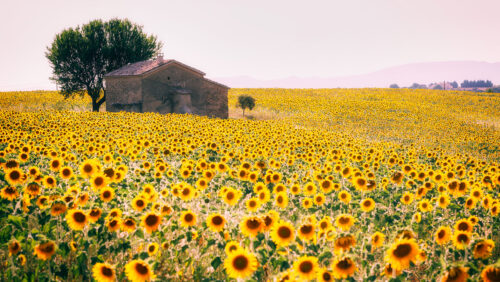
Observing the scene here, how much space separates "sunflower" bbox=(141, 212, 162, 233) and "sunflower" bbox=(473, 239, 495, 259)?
3.16 metres

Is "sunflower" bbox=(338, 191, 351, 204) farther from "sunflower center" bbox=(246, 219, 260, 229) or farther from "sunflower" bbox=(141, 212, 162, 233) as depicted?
"sunflower" bbox=(141, 212, 162, 233)

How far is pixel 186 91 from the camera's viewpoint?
28297 mm

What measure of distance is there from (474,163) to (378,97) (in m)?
51.7

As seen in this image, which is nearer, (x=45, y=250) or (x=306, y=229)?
(x=45, y=250)

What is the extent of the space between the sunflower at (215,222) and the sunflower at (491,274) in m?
2.30

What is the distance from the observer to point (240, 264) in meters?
2.51

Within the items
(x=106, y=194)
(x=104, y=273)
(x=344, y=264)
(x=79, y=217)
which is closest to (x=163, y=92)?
(x=106, y=194)

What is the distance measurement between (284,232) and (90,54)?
3841 cm

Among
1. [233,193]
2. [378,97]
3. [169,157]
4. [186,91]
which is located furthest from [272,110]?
[233,193]

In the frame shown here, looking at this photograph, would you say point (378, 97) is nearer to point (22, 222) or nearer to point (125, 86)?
point (125, 86)

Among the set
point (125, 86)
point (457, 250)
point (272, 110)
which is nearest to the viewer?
point (457, 250)

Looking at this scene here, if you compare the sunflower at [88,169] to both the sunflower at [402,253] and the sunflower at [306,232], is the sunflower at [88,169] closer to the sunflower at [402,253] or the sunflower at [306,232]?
the sunflower at [306,232]

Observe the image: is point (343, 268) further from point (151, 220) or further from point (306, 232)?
point (151, 220)

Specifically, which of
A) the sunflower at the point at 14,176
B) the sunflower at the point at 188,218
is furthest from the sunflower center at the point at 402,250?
the sunflower at the point at 14,176
